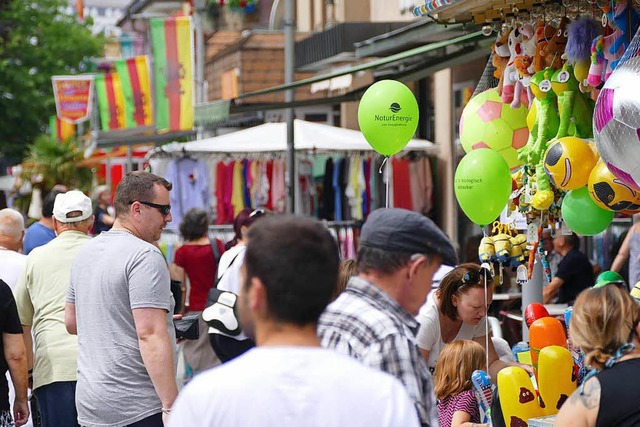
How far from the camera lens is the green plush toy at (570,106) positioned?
5914 millimetres

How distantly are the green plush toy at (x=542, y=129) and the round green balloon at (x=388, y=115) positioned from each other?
116cm

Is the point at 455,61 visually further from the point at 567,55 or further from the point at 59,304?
the point at 59,304

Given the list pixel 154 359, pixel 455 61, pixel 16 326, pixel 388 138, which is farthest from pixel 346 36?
pixel 154 359

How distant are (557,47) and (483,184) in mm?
828

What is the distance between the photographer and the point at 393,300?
3.20 meters

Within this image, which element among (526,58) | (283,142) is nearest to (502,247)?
(526,58)

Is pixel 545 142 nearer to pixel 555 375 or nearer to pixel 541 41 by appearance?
pixel 541 41

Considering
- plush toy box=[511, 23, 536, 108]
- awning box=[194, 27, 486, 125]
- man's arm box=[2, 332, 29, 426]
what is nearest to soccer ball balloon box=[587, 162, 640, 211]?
plush toy box=[511, 23, 536, 108]

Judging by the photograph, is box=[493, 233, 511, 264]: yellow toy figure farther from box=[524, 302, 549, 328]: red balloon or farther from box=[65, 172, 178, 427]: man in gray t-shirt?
box=[65, 172, 178, 427]: man in gray t-shirt

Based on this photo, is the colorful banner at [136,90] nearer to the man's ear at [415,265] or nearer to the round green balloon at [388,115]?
the round green balloon at [388,115]

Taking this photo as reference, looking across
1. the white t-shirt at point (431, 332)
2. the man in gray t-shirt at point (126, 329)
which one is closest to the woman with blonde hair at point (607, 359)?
the white t-shirt at point (431, 332)

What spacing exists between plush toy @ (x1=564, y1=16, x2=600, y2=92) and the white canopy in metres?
7.92

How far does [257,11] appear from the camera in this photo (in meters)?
26.6

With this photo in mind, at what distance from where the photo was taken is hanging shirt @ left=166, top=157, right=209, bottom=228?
1502 cm
